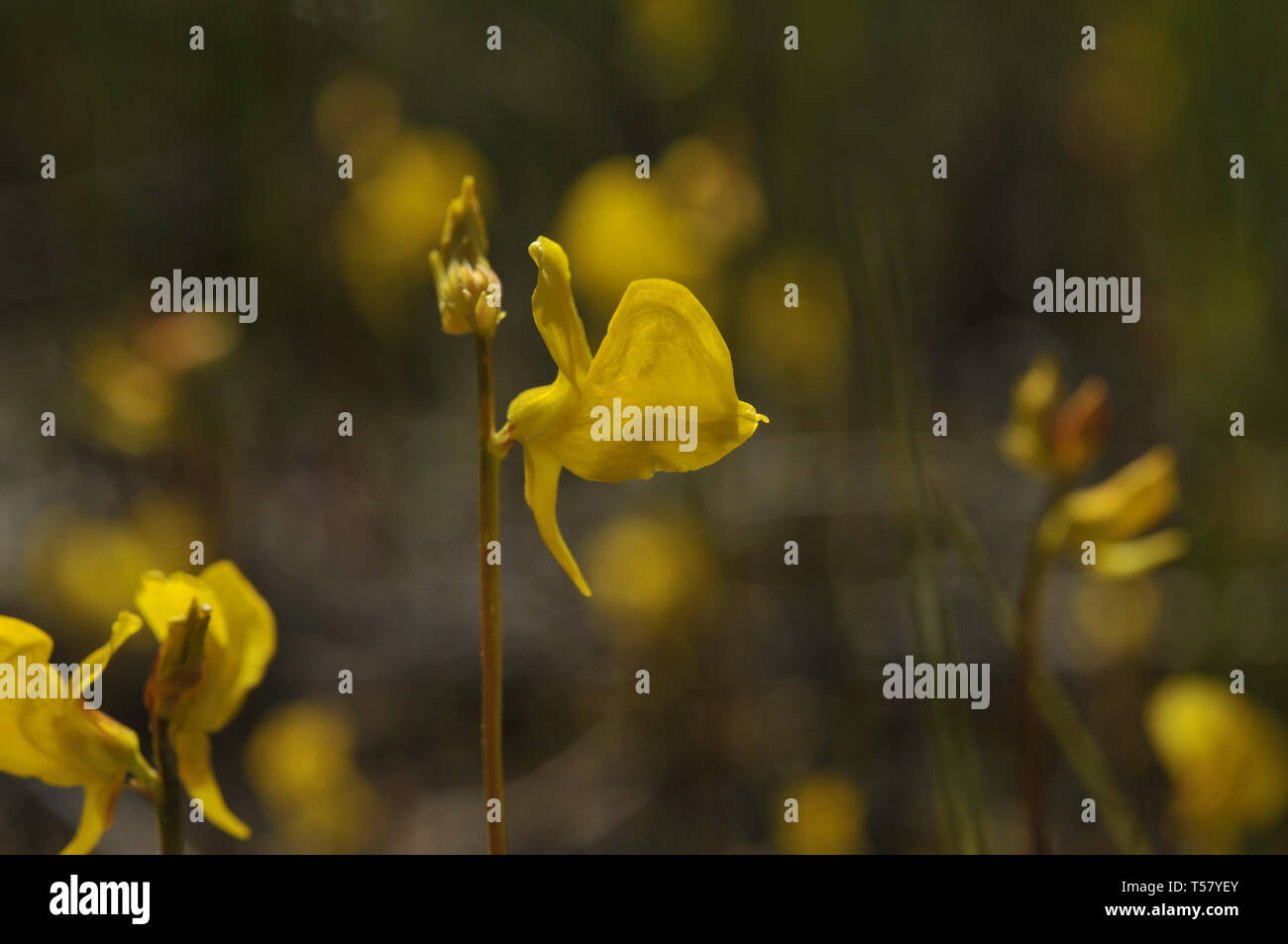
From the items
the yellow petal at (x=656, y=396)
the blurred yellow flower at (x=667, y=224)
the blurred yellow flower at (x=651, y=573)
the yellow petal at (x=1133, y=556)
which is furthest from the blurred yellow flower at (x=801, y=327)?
the yellow petal at (x=656, y=396)

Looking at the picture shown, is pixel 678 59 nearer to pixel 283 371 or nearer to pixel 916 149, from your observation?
pixel 916 149

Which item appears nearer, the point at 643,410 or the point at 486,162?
the point at 643,410

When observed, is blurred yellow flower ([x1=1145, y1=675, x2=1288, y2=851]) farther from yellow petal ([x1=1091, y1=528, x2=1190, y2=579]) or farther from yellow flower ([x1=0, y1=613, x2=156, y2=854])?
yellow flower ([x1=0, y1=613, x2=156, y2=854])

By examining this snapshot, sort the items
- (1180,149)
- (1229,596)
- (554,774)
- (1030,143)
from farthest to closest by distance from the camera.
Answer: (1030,143) < (1180,149) < (554,774) < (1229,596)

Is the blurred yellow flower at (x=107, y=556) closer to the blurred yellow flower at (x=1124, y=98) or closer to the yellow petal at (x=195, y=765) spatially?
the yellow petal at (x=195, y=765)

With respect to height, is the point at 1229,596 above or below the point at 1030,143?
below

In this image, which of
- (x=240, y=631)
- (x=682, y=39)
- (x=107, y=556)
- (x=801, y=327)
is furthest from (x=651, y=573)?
(x=240, y=631)

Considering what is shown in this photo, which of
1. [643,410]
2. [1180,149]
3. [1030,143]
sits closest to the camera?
[643,410]
